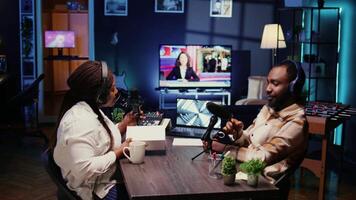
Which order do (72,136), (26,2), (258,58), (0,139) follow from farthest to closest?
(258,58) → (26,2) → (0,139) → (72,136)

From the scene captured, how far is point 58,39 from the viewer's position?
7816 millimetres

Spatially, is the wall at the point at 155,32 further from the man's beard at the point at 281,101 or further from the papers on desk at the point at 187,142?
the man's beard at the point at 281,101

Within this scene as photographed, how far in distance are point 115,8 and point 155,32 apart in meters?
0.72

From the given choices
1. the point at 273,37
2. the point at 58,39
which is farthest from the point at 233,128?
the point at 58,39

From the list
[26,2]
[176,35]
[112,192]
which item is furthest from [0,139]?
[112,192]

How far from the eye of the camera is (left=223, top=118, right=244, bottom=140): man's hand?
239 centimetres

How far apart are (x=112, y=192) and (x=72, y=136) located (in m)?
0.37

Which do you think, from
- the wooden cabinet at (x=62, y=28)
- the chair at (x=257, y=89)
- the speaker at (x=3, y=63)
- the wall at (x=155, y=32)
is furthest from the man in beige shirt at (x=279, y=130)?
the wooden cabinet at (x=62, y=28)

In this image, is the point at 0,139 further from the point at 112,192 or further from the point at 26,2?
the point at 112,192

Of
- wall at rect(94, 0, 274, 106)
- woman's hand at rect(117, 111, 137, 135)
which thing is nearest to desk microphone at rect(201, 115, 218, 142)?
woman's hand at rect(117, 111, 137, 135)

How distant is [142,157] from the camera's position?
2193mm

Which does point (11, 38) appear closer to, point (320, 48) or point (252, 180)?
point (320, 48)

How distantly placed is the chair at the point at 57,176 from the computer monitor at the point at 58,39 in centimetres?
594

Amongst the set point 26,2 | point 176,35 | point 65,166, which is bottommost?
point 65,166
